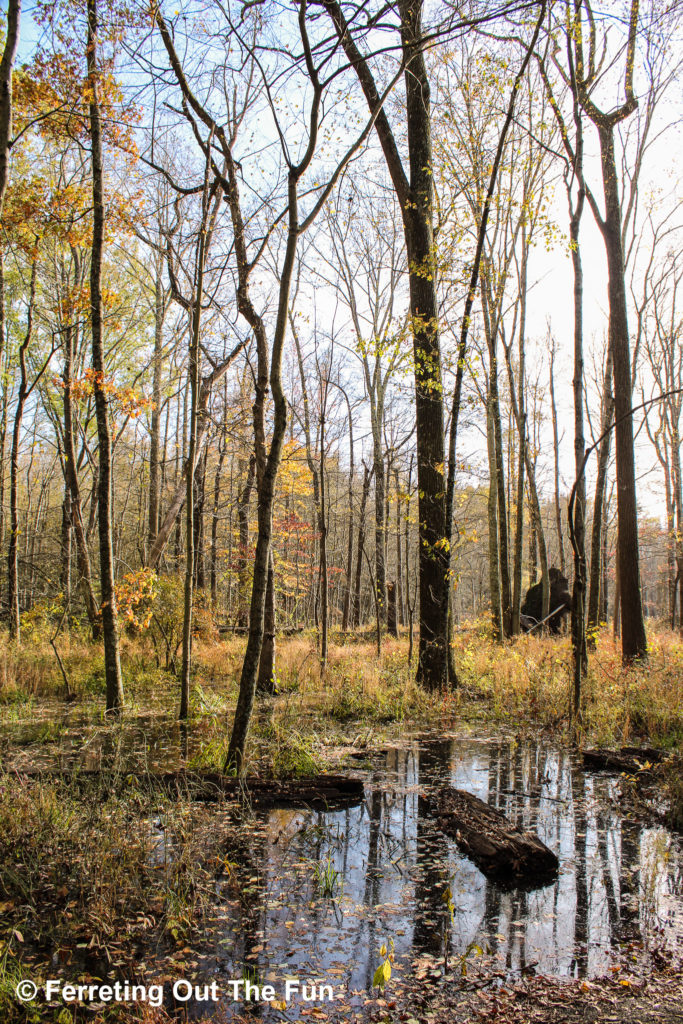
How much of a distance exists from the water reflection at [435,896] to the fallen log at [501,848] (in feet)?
0.27

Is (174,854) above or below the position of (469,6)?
below

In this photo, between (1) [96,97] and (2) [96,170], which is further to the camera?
(2) [96,170]

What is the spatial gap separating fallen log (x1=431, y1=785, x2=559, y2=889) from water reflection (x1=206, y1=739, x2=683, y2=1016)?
0.27 feet

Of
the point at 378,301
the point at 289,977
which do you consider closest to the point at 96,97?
the point at 289,977

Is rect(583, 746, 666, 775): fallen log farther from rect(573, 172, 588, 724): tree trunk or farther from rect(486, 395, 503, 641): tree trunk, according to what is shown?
rect(486, 395, 503, 641): tree trunk

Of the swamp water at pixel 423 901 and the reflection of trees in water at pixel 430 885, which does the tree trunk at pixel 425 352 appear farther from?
the swamp water at pixel 423 901

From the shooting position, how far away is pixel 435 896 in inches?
136

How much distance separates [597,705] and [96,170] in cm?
973

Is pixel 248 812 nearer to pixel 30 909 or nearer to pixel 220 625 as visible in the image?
pixel 30 909

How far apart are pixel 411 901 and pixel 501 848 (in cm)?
74

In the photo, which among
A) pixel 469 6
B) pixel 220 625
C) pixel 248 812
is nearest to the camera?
pixel 248 812

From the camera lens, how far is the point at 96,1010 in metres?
2.40

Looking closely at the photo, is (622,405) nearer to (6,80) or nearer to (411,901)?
(411,901)

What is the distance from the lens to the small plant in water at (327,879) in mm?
3469
